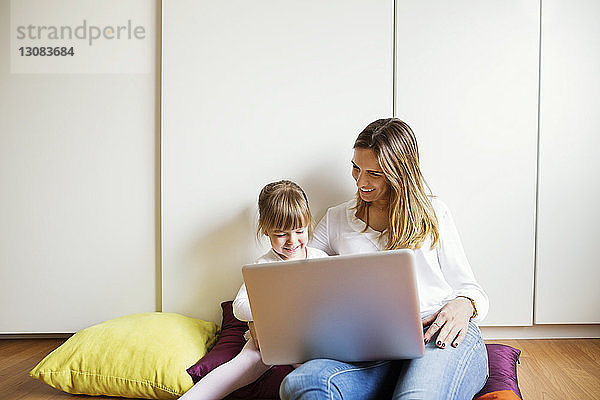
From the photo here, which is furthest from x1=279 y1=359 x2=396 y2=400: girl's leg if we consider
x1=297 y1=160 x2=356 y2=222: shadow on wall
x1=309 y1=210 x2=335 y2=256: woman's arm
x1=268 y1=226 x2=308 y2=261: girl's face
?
x1=297 y1=160 x2=356 y2=222: shadow on wall

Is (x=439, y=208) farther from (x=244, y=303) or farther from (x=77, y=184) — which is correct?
(x=77, y=184)

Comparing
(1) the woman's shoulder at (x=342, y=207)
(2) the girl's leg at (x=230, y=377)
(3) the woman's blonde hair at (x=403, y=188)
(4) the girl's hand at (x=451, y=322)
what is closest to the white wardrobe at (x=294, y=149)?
(1) the woman's shoulder at (x=342, y=207)

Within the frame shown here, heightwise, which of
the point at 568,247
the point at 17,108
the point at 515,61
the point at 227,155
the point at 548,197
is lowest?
the point at 568,247

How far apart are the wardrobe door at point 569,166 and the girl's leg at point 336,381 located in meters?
1.24

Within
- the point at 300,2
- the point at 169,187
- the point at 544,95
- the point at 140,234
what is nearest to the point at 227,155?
the point at 169,187

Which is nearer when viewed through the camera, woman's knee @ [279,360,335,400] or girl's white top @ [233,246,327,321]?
woman's knee @ [279,360,335,400]

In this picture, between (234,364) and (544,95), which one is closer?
(234,364)

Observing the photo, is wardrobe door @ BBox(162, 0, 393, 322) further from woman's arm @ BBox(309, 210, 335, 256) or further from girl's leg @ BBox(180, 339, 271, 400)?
girl's leg @ BBox(180, 339, 271, 400)

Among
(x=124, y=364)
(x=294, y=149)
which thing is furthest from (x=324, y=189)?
(x=124, y=364)

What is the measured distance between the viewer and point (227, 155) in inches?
102

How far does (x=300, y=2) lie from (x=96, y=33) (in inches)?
34.1

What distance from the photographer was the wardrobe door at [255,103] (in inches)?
101

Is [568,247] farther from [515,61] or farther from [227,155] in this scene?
[227,155]

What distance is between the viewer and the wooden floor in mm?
2100
